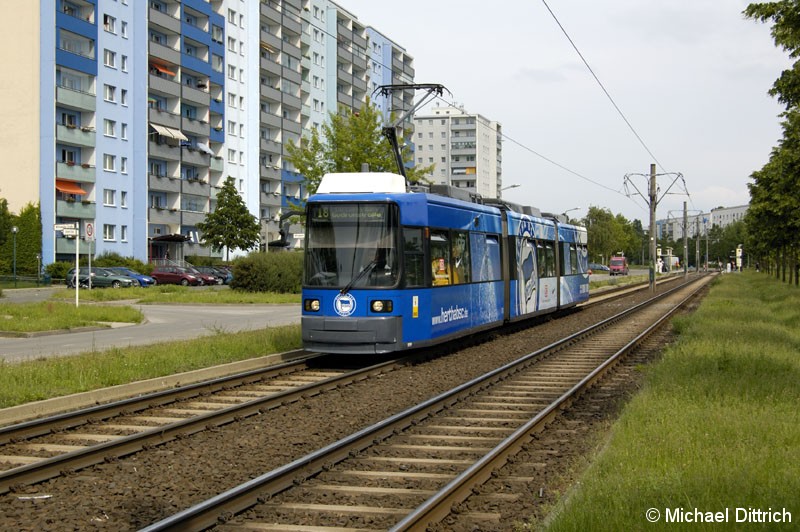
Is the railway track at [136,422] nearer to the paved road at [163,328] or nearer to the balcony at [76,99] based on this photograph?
the paved road at [163,328]

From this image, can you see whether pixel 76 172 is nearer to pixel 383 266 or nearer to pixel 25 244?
pixel 25 244

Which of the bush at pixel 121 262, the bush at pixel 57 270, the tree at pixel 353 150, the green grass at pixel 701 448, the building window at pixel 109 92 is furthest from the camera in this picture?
the building window at pixel 109 92

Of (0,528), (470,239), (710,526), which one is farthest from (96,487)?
(470,239)

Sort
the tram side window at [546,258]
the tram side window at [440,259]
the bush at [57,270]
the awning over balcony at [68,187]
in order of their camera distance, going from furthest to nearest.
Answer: the awning over balcony at [68,187] → the bush at [57,270] → the tram side window at [546,258] → the tram side window at [440,259]

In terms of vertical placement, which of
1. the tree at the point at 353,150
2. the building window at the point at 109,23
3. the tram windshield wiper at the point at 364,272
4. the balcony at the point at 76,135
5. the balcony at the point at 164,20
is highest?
the balcony at the point at 164,20

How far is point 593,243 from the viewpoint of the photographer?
407 ft

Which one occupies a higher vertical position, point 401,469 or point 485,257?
point 485,257

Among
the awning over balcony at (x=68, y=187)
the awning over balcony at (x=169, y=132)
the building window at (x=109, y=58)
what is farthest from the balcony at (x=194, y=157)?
the awning over balcony at (x=68, y=187)

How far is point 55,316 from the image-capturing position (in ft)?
84.9

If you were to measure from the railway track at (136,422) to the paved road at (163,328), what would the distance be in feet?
16.4

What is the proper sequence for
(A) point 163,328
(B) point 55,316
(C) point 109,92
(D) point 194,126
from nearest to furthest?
1. (A) point 163,328
2. (B) point 55,316
3. (C) point 109,92
4. (D) point 194,126

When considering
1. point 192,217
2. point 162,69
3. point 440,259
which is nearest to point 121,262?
point 192,217

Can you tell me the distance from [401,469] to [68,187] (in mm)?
58576

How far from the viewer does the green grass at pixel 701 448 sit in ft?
18.1
